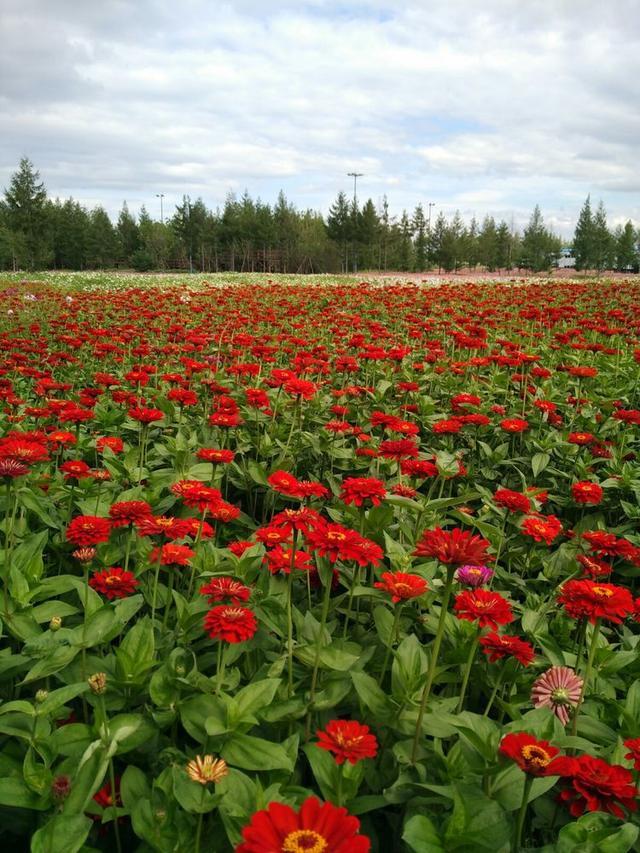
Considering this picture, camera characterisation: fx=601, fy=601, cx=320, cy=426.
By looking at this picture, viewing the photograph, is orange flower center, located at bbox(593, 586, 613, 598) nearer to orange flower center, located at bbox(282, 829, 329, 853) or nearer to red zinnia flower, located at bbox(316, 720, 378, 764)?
red zinnia flower, located at bbox(316, 720, 378, 764)

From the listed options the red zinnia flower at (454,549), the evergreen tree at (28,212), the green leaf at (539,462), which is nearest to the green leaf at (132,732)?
the red zinnia flower at (454,549)

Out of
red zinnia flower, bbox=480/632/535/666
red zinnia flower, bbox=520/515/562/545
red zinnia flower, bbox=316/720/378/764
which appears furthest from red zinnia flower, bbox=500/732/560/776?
red zinnia flower, bbox=520/515/562/545

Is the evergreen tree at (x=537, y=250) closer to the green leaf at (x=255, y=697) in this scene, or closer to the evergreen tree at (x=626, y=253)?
the evergreen tree at (x=626, y=253)

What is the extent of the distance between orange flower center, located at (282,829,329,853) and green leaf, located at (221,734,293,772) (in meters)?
0.64

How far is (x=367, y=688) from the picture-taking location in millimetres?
1802

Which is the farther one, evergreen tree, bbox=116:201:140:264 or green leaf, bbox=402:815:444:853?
evergreen tree, bbox=116:201:140:264

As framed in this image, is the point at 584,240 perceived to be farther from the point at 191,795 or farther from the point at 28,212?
the point at 191,795

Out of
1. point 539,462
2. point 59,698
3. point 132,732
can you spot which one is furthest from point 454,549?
point 539,462

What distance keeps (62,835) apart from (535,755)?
1025 mm

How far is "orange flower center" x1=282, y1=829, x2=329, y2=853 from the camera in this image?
0.87 m

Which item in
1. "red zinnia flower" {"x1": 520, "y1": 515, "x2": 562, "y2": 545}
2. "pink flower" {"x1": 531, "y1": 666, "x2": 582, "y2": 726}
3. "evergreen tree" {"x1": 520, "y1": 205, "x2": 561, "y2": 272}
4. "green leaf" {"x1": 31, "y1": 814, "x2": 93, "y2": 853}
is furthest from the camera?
"evergreen tree" {"x1": 520, "y1": 205, "x2": 561, "y2": 272}

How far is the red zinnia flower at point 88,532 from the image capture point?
1.99 m

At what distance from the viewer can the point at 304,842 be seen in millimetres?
892

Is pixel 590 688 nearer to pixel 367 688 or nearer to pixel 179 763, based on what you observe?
pixel 367 688
